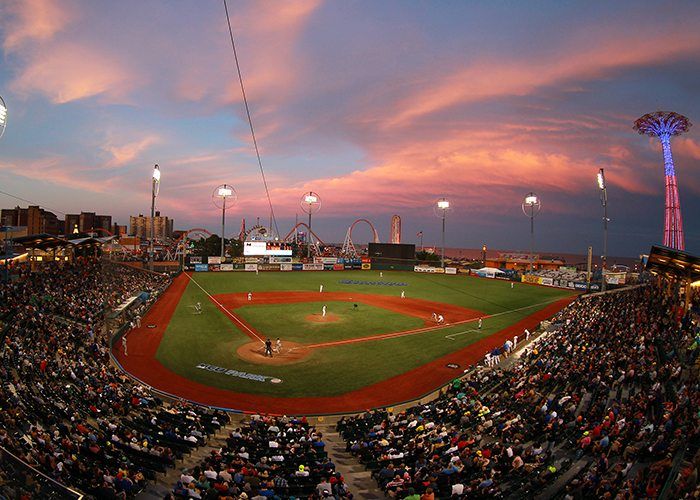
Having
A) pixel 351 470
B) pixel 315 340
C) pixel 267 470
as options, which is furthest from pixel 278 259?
pixel 267 470

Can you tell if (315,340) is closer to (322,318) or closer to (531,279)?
(322,318)

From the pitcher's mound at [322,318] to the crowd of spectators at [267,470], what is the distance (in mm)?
21881

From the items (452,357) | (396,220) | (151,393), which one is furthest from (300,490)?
(396,220)

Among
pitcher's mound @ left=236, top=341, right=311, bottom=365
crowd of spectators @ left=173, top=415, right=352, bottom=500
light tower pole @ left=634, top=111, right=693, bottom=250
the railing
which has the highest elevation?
light tower pole @ left=634, top=111, right=693, bottom=250

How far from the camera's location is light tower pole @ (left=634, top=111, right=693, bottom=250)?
5588cm

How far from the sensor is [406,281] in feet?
224

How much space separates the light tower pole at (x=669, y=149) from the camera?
2200 inches

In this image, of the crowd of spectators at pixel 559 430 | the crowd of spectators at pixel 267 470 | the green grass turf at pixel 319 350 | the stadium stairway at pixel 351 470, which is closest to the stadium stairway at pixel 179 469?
the crowd of spectators at pixel 267 470

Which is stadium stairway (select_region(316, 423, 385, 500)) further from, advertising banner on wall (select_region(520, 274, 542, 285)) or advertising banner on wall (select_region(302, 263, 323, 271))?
advertising banner on wall (select_region(302, 263, 323, 271))

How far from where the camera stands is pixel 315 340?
2959cm

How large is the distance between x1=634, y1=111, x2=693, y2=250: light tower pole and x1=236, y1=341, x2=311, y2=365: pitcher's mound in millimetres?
59171

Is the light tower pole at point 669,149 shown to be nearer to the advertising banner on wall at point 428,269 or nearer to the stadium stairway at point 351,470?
the advertising banner on wall at point 428,269

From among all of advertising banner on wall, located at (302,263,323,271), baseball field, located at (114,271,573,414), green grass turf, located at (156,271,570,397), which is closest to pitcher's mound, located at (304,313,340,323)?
baseball field, located at (114,271,573,414)

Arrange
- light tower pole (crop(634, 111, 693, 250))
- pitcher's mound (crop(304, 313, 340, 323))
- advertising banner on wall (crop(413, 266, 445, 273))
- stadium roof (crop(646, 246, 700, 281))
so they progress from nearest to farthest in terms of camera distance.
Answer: stadium roof (crop(646, 246, 700, 281)) → pitcher's mound (crop(304, 313, 340, 323)) → light tower pole (crop(634, 111, 693, 250)) → advertising banner on wall (crop(413, 266, 445, 273))
